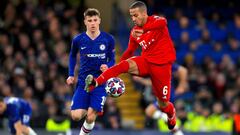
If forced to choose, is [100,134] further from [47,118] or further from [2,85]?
[2,85]

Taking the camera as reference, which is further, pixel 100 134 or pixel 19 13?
pixel 19 13

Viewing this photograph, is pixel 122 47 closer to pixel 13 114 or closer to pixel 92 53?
pixel 13 114

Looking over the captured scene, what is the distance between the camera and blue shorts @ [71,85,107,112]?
13945 mm

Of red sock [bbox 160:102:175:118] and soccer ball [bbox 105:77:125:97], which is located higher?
soccer ball [bbox 105:77:125:97]

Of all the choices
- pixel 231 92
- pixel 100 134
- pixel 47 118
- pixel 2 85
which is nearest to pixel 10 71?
pixel 2 85

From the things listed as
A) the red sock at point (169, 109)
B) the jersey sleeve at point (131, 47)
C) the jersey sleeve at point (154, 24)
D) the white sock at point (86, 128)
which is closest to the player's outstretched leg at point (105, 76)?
the jersey sleeve at point (131, 47)

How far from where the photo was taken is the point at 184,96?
891 inches

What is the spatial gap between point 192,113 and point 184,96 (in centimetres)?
183

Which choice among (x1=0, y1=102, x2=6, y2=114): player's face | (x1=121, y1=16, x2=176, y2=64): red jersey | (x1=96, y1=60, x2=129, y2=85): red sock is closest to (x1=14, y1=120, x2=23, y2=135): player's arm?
(x1=0, y1=102, x2=6, y2=114): player's face

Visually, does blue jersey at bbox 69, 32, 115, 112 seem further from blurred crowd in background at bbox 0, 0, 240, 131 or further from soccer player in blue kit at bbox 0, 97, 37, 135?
blurred crowd in background at bbox 0, 0, 240, 131

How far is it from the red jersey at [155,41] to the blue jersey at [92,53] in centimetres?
53

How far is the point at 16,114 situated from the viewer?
15.4 metres

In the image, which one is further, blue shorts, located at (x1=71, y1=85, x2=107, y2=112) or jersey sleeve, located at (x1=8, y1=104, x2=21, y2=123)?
jersey sleeve, located at (x1=8, y1=104, x2=21, y2=123)

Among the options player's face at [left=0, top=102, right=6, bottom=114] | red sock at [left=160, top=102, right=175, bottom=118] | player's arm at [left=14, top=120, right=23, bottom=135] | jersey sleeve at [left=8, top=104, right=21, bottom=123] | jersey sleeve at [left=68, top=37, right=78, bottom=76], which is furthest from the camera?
jersey sleeve at [left=8, top=104, right=21, bottom=123]
